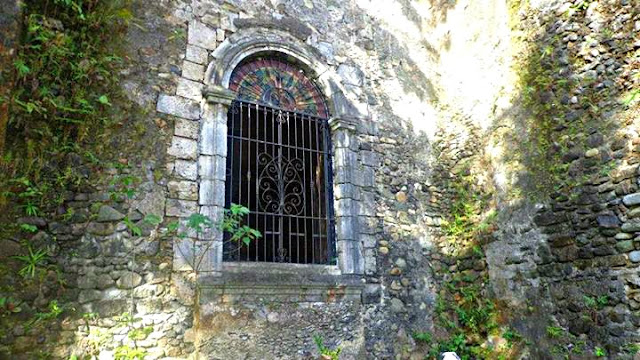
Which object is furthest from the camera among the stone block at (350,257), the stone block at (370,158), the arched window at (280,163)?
the stone block at (370,158)

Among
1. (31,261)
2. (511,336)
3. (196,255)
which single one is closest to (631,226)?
(511,336)

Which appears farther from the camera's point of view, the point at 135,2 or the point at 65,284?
the point at 135,2

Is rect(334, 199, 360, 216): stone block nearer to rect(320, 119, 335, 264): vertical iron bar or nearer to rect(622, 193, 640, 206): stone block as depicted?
rect(320, 119, 335, 264): vertical iron bar

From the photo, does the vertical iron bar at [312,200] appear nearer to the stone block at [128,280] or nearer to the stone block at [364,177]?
the stone block at [364,177]

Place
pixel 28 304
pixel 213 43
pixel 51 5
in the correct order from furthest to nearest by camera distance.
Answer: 1. pixel 213 43
2. pixel 51 5
3. pixel 28 304

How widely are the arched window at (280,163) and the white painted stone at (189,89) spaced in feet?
1.25

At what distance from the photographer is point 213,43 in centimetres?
479

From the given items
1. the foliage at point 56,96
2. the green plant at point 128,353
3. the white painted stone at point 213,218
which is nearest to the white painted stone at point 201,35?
the foliage at point 56,96

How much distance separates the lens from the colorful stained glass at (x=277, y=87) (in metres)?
4.98

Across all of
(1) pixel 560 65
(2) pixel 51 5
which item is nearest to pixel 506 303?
(1) pixel 560 65

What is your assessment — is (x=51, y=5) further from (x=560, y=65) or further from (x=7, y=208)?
(x=560, y=65)

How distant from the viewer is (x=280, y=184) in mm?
4824

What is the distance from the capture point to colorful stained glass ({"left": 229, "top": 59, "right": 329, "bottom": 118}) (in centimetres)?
498

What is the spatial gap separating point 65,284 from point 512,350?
4179 mm
